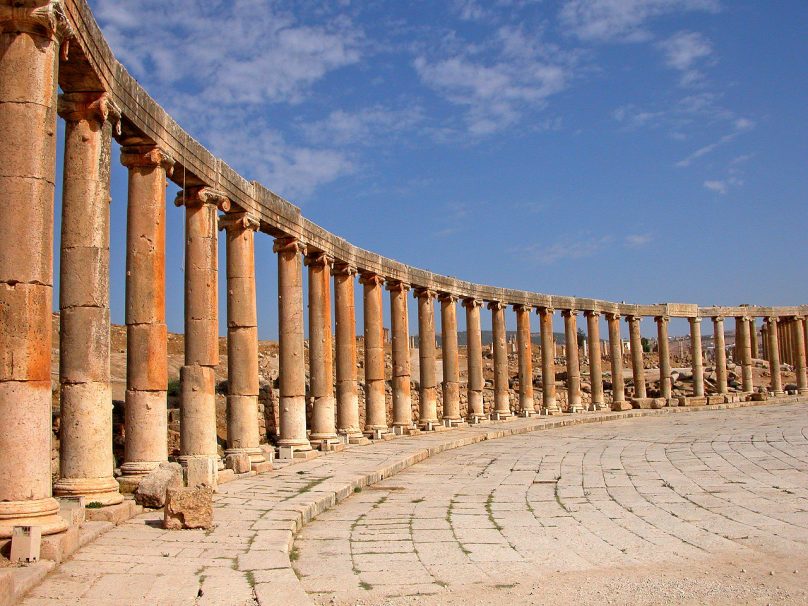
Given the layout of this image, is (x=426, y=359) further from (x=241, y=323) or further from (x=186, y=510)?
(x=186, y=510)

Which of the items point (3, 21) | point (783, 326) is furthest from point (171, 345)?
point (783, 326)

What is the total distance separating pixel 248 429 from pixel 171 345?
28.8 metres

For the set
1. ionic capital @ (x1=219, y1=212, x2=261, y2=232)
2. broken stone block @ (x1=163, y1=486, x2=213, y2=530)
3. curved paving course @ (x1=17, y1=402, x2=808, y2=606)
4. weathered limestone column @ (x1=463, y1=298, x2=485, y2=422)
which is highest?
ionic capital @ (x1=219, y1=212, x2=261, y2=232)

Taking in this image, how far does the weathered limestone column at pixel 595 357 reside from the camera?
136 feet

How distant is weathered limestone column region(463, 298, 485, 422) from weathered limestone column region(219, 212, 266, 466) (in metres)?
16.5

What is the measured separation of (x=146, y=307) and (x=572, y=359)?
97.3 ft

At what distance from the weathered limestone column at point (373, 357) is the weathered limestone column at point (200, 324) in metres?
10.4

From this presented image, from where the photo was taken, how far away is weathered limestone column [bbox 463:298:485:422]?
34031 millimetres

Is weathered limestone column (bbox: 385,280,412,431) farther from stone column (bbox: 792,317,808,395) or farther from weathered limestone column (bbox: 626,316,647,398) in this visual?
stone column (bbox: 792,317,808,395)

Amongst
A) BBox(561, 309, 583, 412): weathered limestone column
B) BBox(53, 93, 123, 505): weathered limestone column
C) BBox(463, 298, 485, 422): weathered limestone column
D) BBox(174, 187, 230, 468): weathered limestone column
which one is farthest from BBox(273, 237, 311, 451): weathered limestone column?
BBox(561, 309, 583, 412): weathered limestone column

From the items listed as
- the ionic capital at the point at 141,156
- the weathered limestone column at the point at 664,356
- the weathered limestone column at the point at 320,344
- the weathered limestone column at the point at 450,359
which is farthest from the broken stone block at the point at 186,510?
the weathered limestone column at the point at 664,356

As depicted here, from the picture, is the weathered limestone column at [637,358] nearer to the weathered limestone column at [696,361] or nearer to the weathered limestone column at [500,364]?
the weathered limestone column at [696,361]

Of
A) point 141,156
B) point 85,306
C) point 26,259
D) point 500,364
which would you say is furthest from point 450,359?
point 26,259

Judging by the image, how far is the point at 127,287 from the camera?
14047 millimetres
